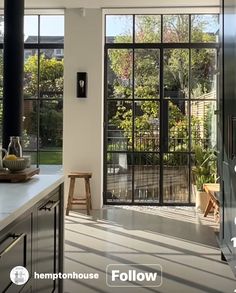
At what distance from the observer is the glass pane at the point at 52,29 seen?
22.7 feet

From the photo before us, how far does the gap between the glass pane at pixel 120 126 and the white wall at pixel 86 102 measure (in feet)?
1.17

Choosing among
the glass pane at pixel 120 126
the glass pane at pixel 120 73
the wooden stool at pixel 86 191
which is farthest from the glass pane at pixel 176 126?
the wooden stool at pixel 86 191

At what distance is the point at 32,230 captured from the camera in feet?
6.57

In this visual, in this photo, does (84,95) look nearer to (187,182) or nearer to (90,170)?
(90,170)

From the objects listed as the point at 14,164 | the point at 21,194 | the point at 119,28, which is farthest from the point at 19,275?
the point at 119,28

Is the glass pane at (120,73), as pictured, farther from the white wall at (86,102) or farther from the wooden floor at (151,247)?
the wooden floor at (151,247)

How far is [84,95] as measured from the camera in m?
6.57

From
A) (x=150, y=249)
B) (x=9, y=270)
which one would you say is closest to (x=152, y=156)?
(x=150, y=249)

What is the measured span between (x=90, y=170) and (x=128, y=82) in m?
1.59

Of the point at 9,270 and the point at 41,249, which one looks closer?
the point at 9,270

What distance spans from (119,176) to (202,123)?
63.6 inches

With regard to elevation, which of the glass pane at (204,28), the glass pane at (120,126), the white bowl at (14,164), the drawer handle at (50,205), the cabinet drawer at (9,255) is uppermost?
the glass pane at (204,28)

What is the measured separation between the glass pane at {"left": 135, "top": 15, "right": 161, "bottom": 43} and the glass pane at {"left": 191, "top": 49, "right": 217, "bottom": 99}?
26.1 inches

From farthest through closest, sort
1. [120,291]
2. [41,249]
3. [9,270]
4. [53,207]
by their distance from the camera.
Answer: [120,291] < [53,207] < [41,249] < [9,270]
